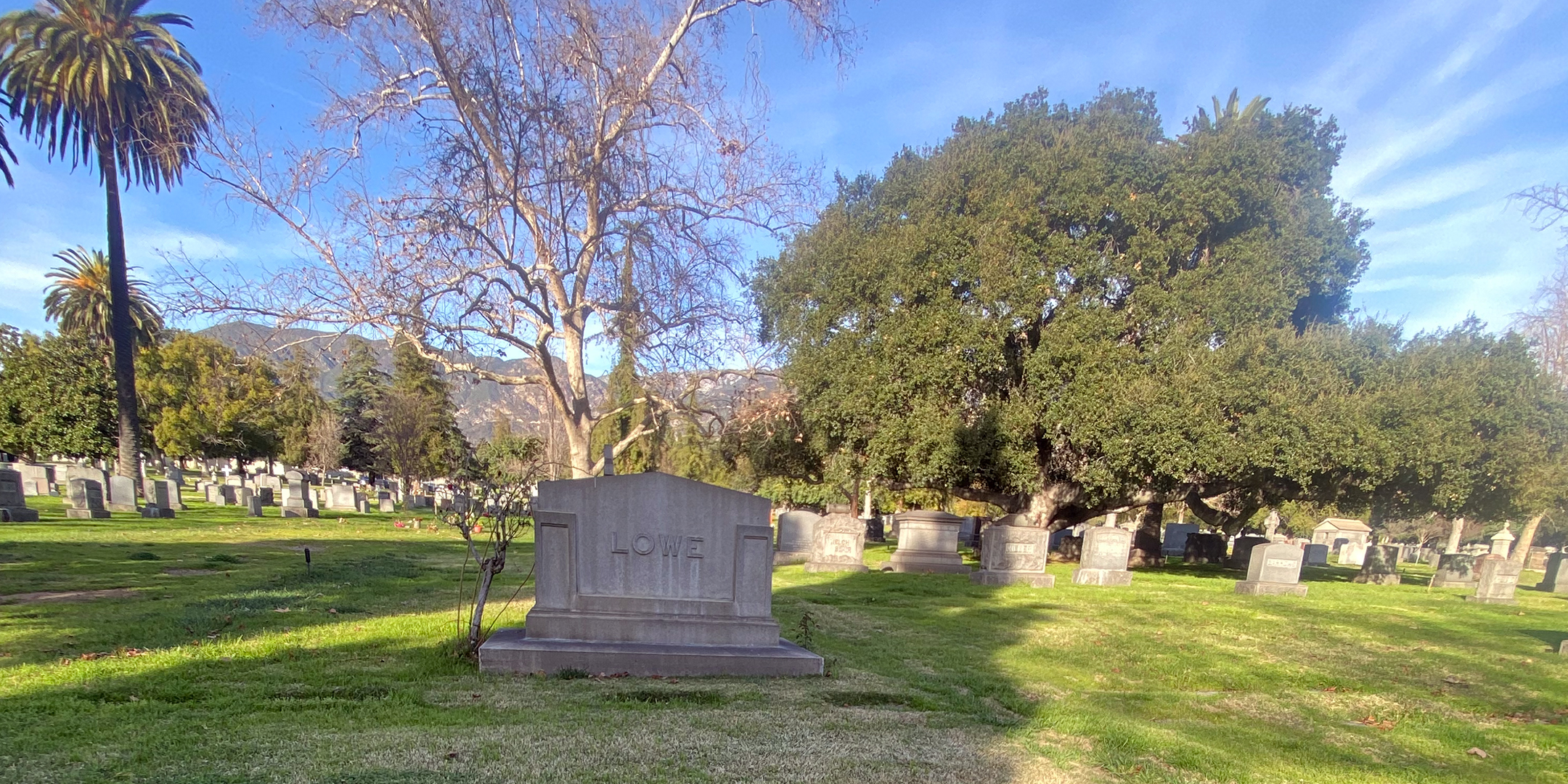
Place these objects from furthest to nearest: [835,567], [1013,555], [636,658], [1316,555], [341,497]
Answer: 1. [1316,555]
2. [341,497]
3. [835,567]
4. [1013,555]
5. [636,658]

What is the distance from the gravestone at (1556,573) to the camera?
1581 cm

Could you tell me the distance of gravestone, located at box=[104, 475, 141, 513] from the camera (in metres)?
19.6

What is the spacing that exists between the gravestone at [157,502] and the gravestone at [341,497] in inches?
243

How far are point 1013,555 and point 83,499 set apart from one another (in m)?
23.0

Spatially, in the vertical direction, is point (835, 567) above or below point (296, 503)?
below

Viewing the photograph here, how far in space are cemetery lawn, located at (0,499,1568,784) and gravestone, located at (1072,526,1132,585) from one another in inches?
130

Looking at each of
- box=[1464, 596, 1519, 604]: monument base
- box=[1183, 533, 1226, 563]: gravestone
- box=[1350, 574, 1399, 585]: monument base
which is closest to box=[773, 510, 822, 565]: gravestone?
box=[1464, 596, 1519, 604]: monument base

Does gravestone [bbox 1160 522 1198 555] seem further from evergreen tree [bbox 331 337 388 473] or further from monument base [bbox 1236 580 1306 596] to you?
evergreen tree [bbox 331 337 388 473]

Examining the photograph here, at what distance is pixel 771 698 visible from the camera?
15.9 ft

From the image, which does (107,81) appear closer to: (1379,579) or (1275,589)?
(1275,589)

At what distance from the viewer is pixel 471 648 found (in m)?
5.53

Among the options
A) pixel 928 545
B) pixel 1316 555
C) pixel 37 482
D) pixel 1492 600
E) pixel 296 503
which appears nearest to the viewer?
pixel 1492 600

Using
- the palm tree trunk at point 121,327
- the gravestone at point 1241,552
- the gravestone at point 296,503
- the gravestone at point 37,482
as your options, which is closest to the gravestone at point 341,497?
the gravestone at point 296,503

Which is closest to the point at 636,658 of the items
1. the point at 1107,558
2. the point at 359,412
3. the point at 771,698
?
the point at 771,698
